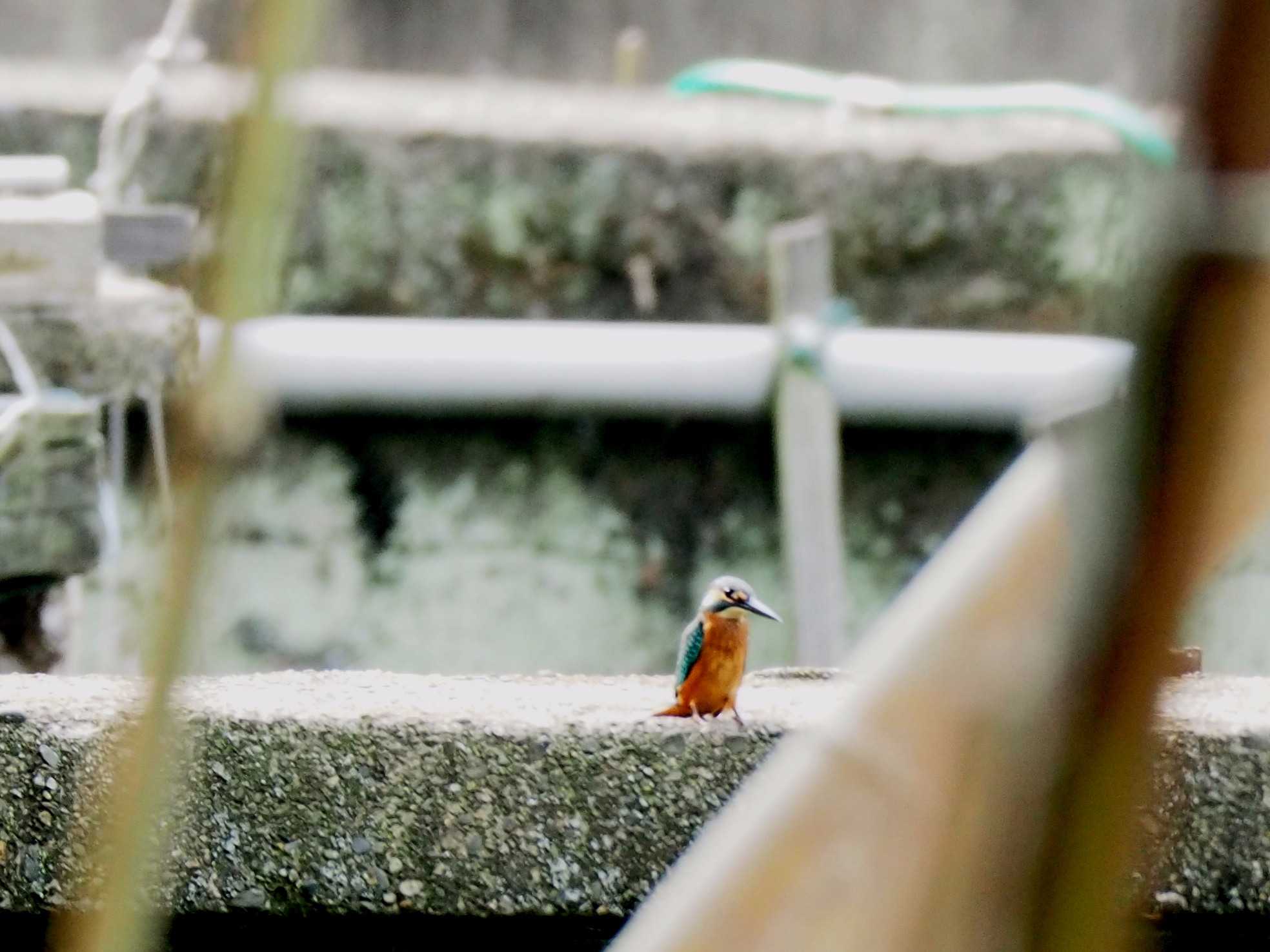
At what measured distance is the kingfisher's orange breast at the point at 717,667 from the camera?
1621 mm

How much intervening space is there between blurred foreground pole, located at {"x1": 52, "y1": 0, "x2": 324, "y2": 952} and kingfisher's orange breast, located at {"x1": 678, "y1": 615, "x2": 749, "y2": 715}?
1.02 meters

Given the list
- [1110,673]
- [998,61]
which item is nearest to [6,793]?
[1110,673]

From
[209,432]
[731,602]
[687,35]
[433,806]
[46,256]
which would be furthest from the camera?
[687,35]

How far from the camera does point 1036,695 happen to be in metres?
0.59

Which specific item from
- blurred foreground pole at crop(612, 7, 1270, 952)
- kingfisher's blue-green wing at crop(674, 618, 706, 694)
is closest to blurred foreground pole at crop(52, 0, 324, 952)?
blurred foreground pole at crop(612, 7, 1270, 952)

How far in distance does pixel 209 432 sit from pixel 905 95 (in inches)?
244

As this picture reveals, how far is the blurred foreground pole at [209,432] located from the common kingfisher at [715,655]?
0.99 metres

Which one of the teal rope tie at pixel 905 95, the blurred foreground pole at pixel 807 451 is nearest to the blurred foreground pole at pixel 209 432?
the blurred foreground pole at pixel 807 451

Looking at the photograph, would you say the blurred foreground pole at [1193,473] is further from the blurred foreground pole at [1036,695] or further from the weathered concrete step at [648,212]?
the weathered concrete step at [648,212]

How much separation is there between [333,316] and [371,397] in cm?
54

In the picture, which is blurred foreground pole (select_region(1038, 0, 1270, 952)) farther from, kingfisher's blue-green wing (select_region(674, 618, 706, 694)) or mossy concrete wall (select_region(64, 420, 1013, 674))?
mossy concrete wall (select_region(64, 420, 1013, 674))

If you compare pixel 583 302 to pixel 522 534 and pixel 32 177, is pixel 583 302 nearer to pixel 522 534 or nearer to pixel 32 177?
pixel 522 534

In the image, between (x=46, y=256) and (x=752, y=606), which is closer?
(x=46, y=256)

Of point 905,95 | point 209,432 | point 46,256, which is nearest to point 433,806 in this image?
point 209,432
